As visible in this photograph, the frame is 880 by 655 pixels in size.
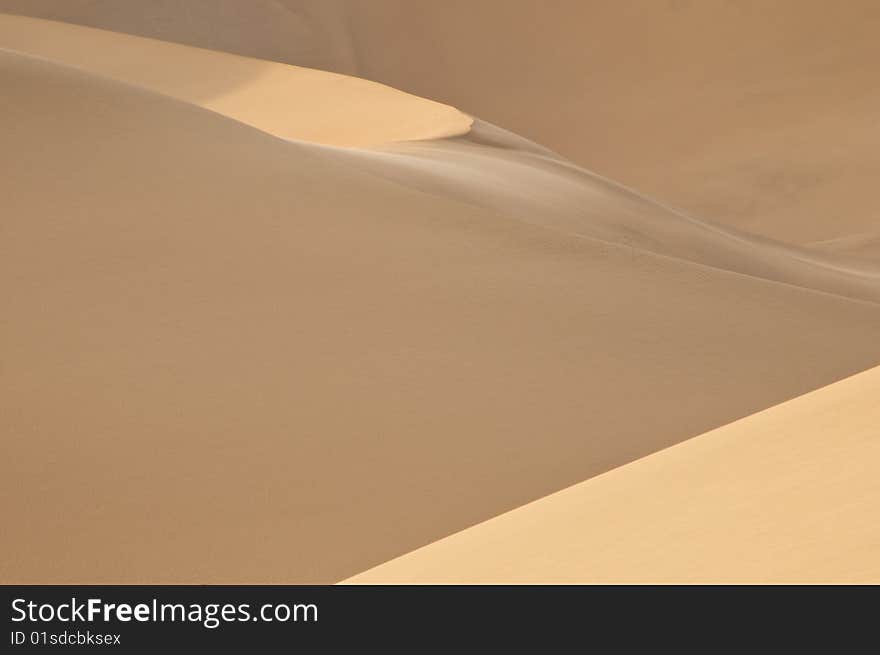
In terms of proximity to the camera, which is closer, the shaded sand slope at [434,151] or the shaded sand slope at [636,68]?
the shaded sand slope at [434,151]

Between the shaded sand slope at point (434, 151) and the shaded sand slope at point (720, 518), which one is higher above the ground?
the shaded sand slope at point (434, 151)

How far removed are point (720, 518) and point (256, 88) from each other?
9196 mm

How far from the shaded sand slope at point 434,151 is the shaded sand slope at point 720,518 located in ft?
9.34

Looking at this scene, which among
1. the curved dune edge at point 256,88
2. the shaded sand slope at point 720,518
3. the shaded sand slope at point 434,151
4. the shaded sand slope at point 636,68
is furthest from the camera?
the shaded sand slope at point 636,68

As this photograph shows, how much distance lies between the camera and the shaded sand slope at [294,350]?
2.99 m

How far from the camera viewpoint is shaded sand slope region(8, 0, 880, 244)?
1358 centimetres

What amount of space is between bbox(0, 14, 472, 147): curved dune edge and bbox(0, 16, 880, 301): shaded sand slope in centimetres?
1

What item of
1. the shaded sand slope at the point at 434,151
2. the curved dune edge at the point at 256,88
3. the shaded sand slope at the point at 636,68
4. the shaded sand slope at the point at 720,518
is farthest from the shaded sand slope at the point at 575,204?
the shaded sand slope at the point at 636,68

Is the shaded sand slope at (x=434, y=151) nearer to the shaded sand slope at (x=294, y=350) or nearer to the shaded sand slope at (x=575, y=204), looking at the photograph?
the shaded sand slope at (x=575, y=204)

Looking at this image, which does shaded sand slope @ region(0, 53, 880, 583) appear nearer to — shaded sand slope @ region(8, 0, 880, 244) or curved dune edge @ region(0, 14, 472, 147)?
curved dune edge @ region(0, 14, 472, 147)

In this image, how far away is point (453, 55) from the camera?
15789mm

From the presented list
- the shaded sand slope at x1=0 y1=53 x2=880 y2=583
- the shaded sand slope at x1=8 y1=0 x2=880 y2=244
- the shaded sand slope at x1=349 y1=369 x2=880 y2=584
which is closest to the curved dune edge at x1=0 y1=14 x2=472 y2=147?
the shaded sand slope at x1=8 y1=0 x2=880 y2=244
